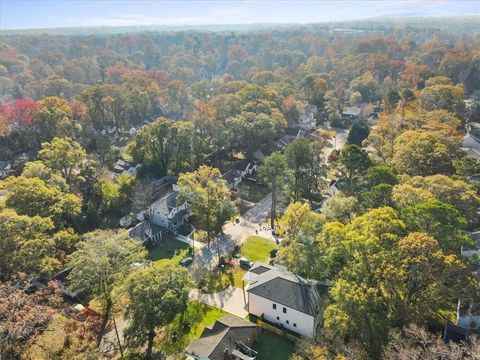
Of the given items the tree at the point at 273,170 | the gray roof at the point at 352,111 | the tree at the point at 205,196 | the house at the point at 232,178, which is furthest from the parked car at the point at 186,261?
the gray roof at the point at 352,111

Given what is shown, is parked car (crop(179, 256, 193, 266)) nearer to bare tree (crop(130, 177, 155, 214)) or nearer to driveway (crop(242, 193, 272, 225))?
driveway (crop(242, 193, 272, 225))

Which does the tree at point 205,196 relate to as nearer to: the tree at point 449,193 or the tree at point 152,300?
the tree at point 152,300

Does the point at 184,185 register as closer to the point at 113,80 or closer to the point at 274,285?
the point at 274,285

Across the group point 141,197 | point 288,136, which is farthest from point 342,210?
point 288,136

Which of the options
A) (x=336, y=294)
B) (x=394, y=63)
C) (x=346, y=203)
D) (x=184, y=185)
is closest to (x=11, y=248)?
(x=184, y=185)

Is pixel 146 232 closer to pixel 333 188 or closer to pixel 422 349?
pixel 333 188
